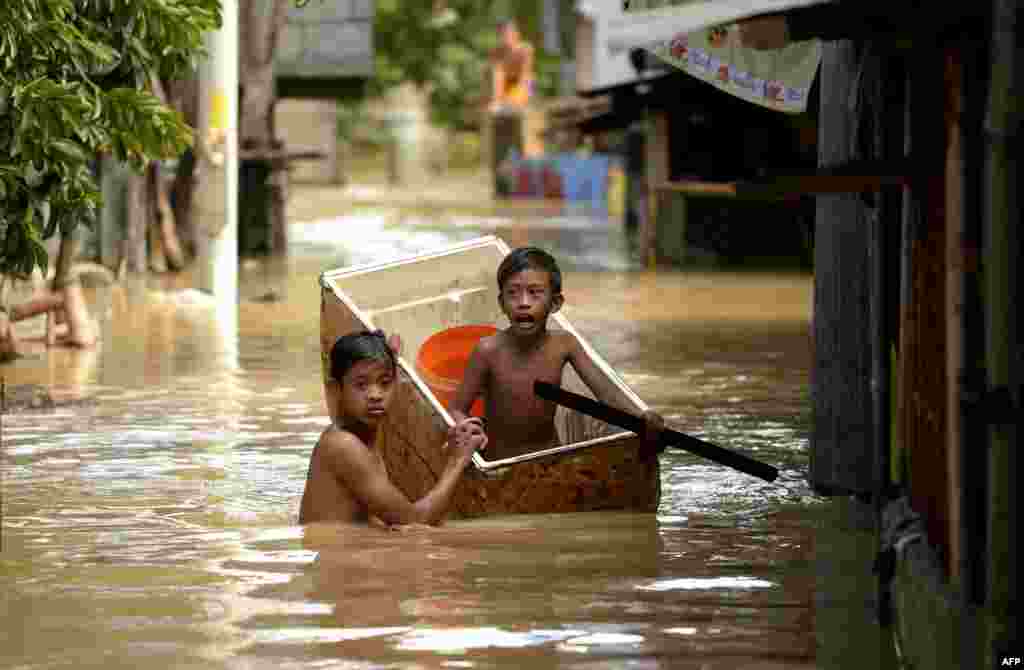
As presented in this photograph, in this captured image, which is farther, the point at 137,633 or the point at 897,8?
the point at 137,633

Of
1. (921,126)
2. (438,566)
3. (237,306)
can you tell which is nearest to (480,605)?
(438,566)

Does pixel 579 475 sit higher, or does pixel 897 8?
pixel 897 8

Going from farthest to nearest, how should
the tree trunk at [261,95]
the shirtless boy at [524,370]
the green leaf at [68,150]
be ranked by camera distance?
the tree trunk at [261,95]
the green leaf at [68,150]
the shirtless boy at [524,370]

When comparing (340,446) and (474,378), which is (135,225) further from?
(340,446)

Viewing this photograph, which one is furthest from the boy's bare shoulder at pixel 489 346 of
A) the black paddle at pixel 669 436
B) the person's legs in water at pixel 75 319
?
the person's legs in water at pixel 75 319

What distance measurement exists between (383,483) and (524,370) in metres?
1.04

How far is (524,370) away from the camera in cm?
848

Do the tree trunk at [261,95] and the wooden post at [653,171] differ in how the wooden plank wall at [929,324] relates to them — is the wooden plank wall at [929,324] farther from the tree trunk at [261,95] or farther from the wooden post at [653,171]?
the tree trunk at [261,95]

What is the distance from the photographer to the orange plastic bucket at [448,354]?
9.55 meters

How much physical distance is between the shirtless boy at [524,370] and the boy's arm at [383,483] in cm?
67

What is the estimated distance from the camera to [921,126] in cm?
603

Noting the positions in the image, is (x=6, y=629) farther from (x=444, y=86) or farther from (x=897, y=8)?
(x=444, y=86)

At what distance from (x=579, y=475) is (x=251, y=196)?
20.3 m

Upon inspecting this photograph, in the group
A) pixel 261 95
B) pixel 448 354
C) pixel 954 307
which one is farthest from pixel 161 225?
pixel 954 307
